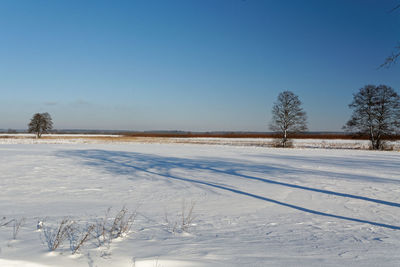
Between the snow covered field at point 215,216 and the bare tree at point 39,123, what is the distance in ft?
238

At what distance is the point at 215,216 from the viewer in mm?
5551

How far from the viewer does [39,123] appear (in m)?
73.8

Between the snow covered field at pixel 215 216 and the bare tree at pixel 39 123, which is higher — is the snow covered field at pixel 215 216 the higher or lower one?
the lower one

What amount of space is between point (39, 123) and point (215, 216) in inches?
3210

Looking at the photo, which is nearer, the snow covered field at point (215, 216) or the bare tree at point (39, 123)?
the snow covered field at point (215, 216)

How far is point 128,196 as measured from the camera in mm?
7449

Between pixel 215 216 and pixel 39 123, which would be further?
pixel 39 123

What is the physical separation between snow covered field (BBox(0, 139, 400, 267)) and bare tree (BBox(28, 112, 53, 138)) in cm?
7255

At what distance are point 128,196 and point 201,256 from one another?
14.9 feet

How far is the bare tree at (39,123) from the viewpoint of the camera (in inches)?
2894

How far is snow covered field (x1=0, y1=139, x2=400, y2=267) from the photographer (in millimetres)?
3367

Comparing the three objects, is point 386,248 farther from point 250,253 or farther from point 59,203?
point 59,203

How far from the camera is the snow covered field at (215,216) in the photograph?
11.0 ft

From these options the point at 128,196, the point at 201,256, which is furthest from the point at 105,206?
the point at 201,256
